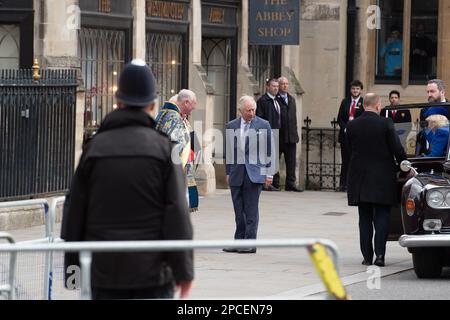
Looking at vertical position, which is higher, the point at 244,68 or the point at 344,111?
the point at 244,68

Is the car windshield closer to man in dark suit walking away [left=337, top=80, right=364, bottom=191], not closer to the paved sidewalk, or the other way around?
the paved sidewalk

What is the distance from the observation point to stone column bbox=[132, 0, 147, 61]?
20.9 metres

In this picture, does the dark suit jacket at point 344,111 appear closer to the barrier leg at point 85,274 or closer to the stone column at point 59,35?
the stone column at point 59,35

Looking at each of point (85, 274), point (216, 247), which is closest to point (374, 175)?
point (85, 274)

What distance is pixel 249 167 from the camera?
1552 cm

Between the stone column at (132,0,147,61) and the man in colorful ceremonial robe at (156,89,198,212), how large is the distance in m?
6.63

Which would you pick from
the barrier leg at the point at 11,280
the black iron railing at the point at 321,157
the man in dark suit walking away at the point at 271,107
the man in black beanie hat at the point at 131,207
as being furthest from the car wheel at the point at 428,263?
the black iron railing at the point at 321,157

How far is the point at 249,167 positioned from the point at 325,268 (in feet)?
29.7

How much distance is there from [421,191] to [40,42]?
7.31 m

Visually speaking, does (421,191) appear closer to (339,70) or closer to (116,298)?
(116,298)

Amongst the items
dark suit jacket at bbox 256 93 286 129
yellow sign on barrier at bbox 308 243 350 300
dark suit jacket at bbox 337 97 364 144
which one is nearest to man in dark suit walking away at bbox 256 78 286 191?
dark suit jacket at bbox 256 93 286 129

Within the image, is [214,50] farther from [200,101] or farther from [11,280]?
[11,280]

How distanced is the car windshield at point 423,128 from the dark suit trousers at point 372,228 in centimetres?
88

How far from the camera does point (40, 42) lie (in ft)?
62.0
